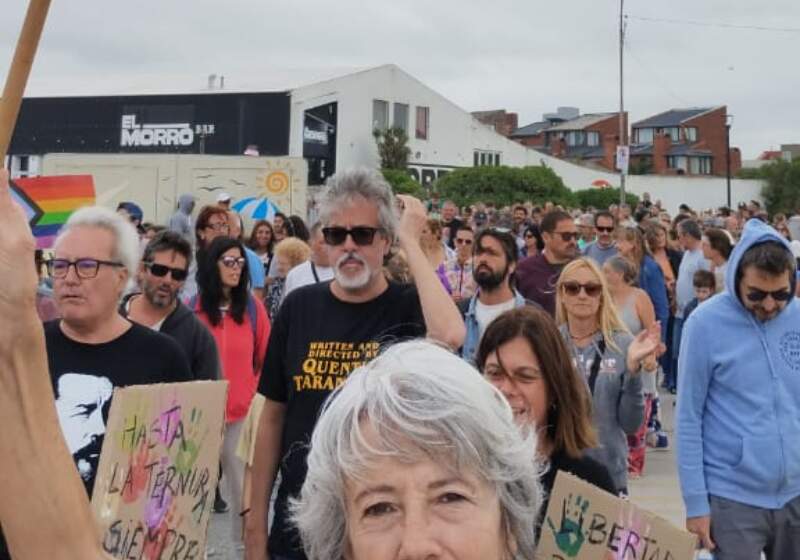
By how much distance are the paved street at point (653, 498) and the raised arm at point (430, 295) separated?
2.96 metres

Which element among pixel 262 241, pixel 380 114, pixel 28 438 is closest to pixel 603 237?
pixel 262 241

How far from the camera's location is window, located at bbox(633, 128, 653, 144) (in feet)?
302

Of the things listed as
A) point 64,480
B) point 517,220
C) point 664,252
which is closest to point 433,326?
point 64,480

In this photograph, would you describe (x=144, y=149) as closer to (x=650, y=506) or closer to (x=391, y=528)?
(x=650, y=506)

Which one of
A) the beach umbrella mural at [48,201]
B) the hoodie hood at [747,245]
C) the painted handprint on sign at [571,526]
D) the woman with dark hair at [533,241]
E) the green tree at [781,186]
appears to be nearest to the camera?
the painted handprint on sign at [571,526]

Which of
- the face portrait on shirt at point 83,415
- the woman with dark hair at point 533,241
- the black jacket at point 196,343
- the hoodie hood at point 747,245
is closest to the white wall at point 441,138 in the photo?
the woman with dark hair at point 533,241

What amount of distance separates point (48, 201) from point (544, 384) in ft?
14.1

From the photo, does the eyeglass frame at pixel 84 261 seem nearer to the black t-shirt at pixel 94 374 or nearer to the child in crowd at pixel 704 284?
the black t-shirt at pixel 94 374

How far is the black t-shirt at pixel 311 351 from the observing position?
3.47m

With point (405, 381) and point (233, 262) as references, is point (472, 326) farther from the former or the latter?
point (405, 381)

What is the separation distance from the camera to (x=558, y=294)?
18.1 ft

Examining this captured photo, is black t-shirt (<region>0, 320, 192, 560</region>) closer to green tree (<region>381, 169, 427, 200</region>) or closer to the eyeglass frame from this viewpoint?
the eyeglass frame

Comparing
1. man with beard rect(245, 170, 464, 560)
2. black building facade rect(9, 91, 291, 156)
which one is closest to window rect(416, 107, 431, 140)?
black building facade rect(9, 91, 291, 156)

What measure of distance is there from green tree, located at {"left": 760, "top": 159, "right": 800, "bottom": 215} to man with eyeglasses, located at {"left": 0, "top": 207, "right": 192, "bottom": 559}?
5901 cm
